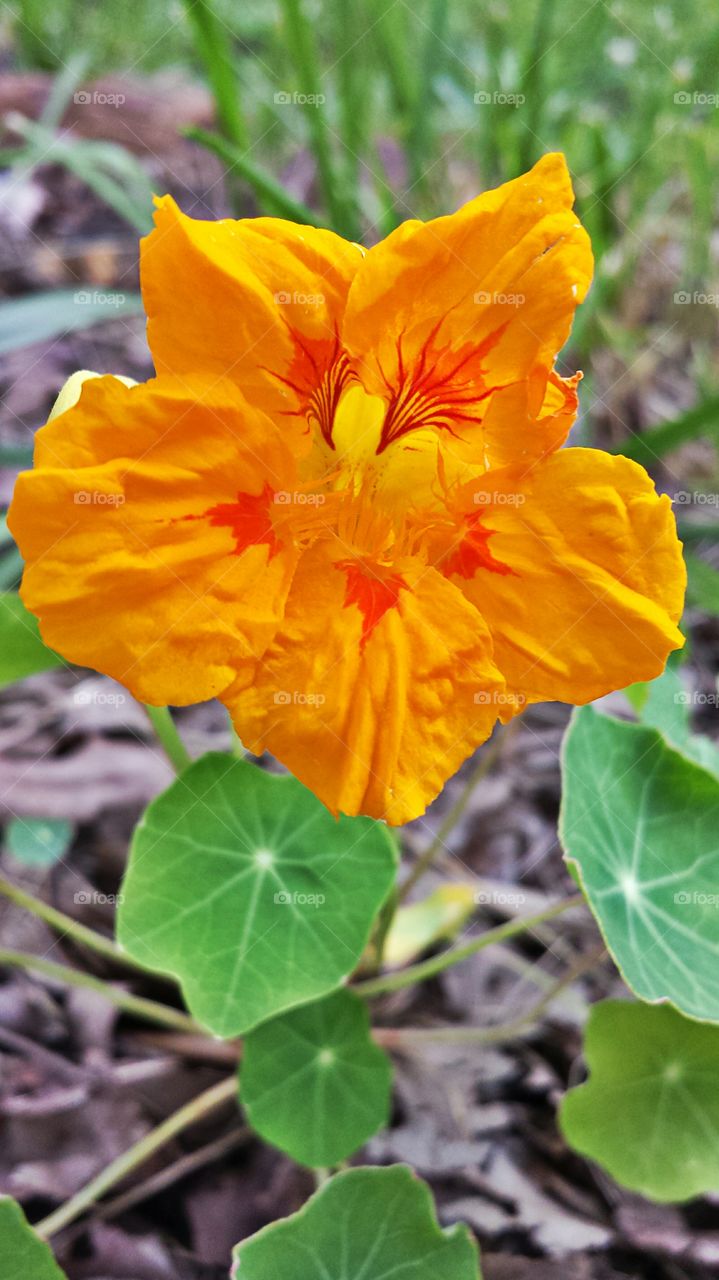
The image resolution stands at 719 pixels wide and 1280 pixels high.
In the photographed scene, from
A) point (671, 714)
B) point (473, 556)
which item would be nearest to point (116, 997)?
point (473, 556)

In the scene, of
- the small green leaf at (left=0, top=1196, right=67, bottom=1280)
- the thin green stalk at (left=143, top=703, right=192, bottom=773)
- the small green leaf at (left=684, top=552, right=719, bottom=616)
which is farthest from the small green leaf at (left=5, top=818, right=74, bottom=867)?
the small green leaf at (left=684, top=552, right=719, bottom=616)

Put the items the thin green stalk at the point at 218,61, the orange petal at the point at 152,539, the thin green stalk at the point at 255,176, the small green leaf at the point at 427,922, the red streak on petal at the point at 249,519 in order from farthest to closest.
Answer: the thin green stalk at the point at 218,61
the thin green stalk at the point at 255,176
the small green leaf at the point at 427,922
the red streak on petal at the point at 249,519
the orange petal at the point at 152,539

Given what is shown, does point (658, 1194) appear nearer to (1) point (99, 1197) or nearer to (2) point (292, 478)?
(1) point (99, 1197)

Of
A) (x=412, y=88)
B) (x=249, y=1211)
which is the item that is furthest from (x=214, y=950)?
(x=412, y=88)

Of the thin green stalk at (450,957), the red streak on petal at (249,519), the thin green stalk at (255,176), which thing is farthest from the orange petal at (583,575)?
the thin green stalk at (255,176)

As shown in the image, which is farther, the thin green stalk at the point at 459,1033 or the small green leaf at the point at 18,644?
the thin green stalk at the point at 459,1033

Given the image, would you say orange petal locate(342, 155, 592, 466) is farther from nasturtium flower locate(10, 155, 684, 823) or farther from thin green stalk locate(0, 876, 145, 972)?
thin green stalk locate(0, 876, 145, 972)

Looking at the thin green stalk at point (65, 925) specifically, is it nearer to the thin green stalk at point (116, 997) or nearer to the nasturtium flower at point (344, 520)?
the thin green stalk at point (116, 997)
